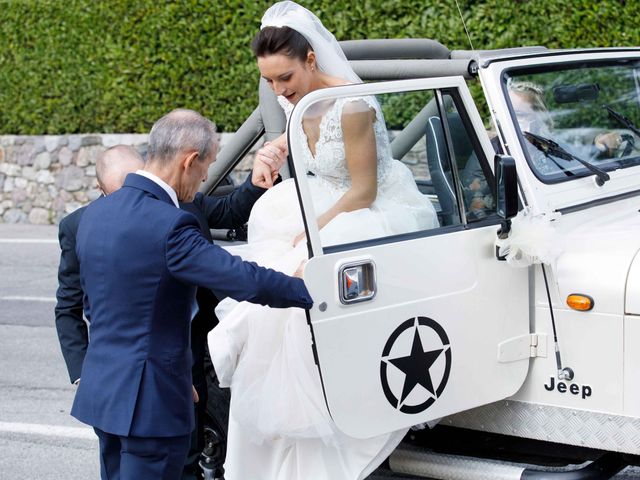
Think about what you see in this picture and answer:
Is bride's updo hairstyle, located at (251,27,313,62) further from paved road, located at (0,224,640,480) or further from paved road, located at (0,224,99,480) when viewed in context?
paved road, located at (0,224,99,480)

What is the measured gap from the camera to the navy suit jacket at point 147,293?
10.7ft

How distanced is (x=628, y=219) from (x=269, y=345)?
1.52 m

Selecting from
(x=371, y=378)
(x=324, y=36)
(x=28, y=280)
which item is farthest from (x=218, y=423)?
(x=28, y=280)

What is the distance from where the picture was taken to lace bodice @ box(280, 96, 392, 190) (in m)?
3.70

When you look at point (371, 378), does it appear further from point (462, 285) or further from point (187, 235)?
point (187, 235)

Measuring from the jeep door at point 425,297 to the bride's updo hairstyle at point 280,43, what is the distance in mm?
478

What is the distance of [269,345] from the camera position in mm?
3807

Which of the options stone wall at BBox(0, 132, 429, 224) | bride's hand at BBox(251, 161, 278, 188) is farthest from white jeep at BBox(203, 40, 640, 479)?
stone wall at BBox(0, 132, 429, 224)

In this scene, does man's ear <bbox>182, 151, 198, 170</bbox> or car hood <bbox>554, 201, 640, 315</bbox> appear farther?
car hood <bbox>554, 201, 640, 315</bbox>

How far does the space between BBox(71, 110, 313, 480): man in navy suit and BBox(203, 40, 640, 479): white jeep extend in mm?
308

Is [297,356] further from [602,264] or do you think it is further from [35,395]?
[35,395]

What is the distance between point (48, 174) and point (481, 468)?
37.7ft

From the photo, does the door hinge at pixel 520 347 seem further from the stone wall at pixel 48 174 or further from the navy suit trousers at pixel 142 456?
the stone wall at pixel 48 174

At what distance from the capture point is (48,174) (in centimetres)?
1423
